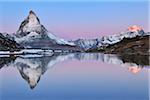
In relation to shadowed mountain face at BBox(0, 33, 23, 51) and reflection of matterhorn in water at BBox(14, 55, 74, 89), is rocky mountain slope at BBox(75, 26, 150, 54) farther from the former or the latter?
shadowed mountain face at BBox(0, 33, 23, 51)

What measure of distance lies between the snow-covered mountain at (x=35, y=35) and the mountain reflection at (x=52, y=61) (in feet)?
0.46

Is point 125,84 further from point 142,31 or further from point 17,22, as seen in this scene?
point 17,22

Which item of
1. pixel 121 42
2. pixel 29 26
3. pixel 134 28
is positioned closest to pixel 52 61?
pixel 29 26

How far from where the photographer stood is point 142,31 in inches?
148

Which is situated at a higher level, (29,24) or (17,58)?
(29,24)

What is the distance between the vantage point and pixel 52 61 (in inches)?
152

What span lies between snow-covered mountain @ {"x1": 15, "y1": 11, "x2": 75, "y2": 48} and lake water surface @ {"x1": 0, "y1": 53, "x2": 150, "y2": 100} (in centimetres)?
14

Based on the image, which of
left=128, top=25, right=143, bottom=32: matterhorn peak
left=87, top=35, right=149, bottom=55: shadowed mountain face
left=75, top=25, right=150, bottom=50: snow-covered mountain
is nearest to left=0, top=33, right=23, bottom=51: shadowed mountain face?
left=75, top=25, right=150, bottom=50: snow-covered mountain

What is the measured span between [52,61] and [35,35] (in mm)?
322

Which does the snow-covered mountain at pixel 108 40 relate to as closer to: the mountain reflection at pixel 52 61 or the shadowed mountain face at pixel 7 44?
the mountain reflection at pixel 52 61

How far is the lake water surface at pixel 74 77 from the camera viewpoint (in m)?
3.24

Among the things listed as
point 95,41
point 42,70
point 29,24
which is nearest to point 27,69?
point 42,70

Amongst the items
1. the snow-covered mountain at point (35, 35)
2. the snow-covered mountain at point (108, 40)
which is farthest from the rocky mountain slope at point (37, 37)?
the snow-covered mountain at point (108, 40)

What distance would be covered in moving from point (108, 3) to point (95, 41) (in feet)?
1.59
